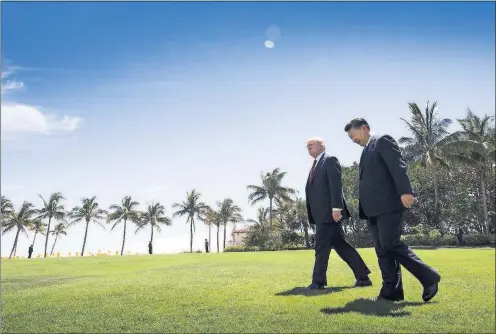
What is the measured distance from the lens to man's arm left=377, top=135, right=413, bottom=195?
496 cm

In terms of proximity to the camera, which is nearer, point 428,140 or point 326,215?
point 326,215

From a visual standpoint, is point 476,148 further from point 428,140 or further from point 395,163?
point 395,163

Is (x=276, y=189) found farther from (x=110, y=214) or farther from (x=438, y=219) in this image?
(x=110, y=214)

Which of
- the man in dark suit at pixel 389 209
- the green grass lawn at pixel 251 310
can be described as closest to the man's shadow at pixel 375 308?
the green grass lawn at pixel 251 310

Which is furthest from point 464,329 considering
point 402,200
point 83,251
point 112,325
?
point 83,251

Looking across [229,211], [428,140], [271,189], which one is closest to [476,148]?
[428,140]

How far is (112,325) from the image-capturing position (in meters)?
4.05

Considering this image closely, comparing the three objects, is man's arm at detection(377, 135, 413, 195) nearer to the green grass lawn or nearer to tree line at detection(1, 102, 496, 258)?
the green grass lawn

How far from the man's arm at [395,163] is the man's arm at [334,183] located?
105cm

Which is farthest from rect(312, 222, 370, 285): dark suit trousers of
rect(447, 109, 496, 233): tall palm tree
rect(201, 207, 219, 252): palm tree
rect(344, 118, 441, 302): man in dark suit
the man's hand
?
rect(201, 207, 219, 252): palm tree

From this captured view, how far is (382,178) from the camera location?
17.2 ft

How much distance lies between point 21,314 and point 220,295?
2.49 m

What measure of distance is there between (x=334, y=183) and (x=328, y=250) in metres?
1.08

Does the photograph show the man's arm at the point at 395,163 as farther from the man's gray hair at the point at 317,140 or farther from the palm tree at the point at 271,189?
the palm tree at the point at 271,189
